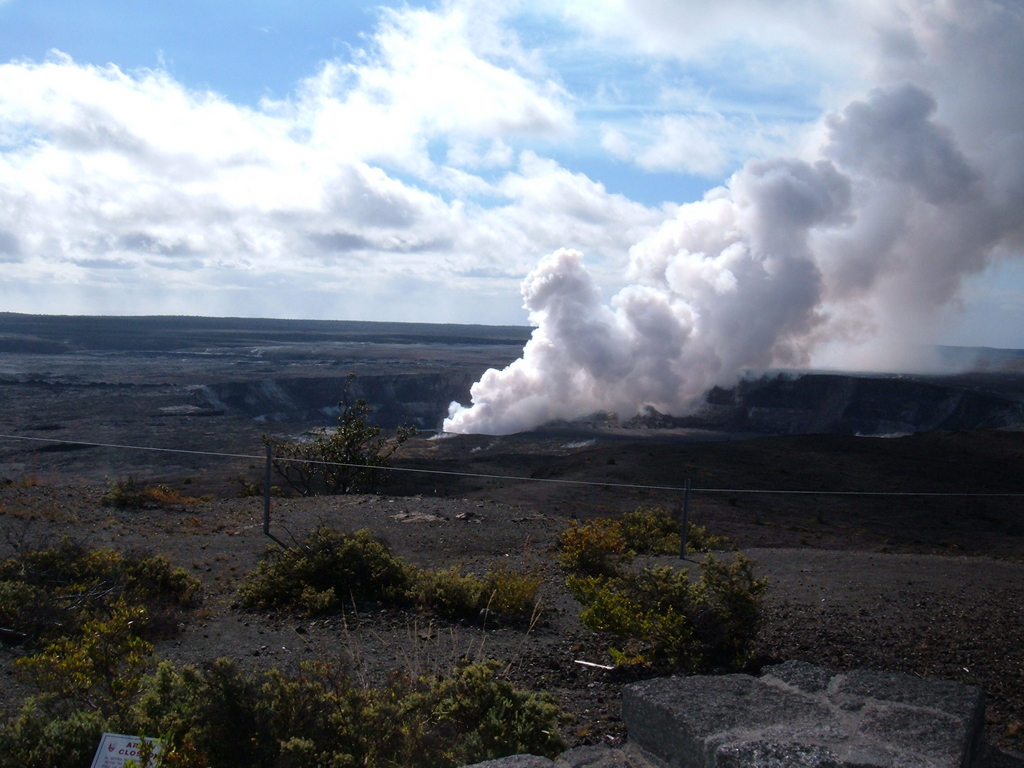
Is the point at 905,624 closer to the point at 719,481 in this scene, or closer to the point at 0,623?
the point at 0,623

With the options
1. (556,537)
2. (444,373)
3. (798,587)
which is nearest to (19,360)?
(444,373)

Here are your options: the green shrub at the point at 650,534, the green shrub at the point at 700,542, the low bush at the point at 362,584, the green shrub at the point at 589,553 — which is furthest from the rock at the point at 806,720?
the green shrub at the point at 700,542

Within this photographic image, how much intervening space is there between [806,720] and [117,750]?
305cm

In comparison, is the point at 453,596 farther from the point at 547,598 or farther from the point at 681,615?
the point at 681,615

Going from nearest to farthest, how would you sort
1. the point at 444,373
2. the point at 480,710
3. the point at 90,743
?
the point at 90,743, the point at 480,710, the point at 444,373

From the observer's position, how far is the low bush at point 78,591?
6.11 metres

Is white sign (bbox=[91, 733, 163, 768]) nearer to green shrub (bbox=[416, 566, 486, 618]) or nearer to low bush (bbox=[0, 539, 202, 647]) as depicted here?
low bush (bbox=[0, 539, 202, 647])

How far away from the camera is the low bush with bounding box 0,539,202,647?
611 cm

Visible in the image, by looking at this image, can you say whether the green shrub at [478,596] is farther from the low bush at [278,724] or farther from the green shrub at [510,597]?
the low bush at [278,724]

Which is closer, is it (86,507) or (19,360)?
(86,507)

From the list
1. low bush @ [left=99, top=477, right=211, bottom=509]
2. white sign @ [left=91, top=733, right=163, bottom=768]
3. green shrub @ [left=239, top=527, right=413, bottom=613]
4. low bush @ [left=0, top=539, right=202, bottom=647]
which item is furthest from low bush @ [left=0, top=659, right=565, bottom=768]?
low bush @ [left=99, top=477, right=211, bottom=509]

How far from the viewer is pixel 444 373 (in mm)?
68000

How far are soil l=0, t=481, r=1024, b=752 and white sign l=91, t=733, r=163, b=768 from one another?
1297 millimetres

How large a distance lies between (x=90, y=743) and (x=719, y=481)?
76.7ft
